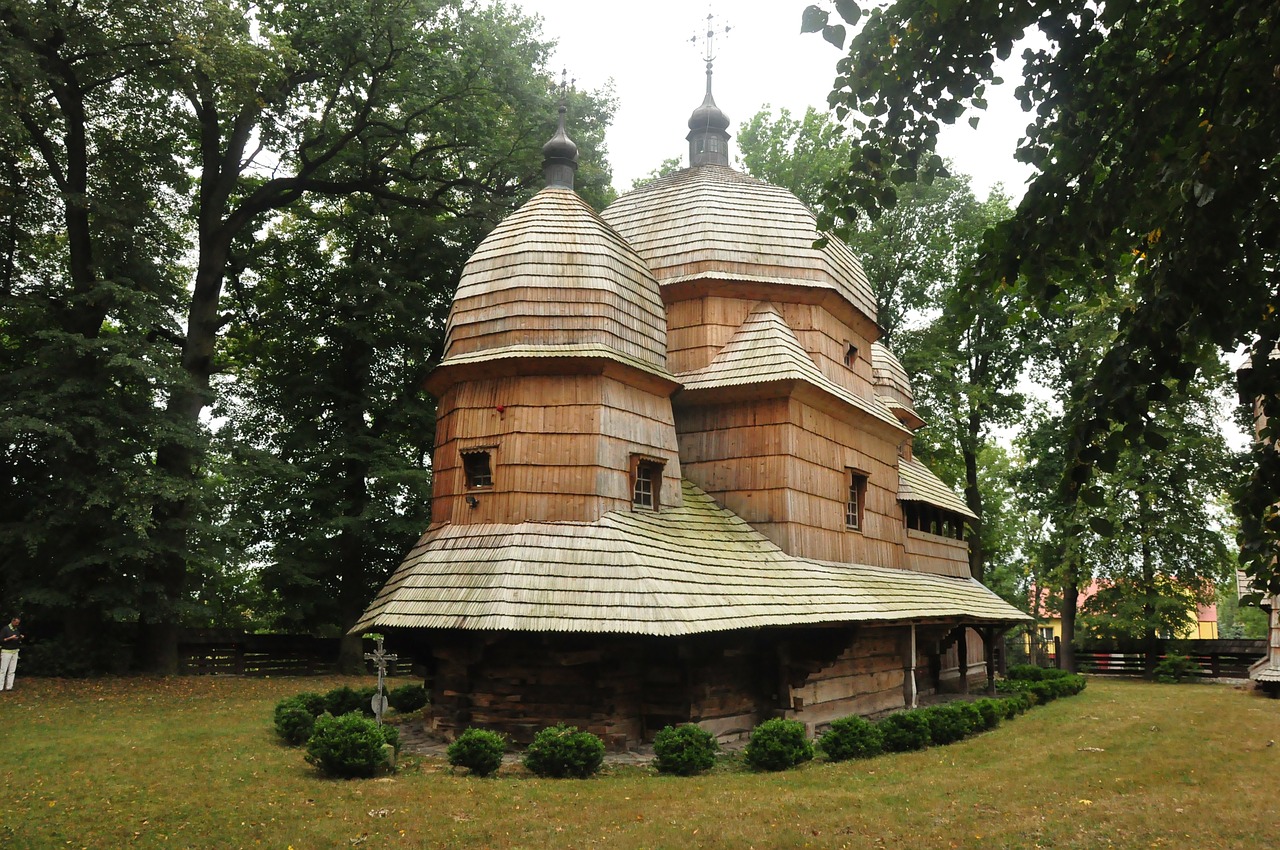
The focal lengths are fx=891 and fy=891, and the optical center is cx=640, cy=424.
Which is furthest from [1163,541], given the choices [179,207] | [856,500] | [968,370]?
[179,207]

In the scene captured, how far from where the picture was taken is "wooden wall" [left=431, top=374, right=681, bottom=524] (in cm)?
1332

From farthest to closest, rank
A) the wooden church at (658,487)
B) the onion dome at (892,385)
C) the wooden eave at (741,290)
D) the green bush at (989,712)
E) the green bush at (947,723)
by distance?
the onion dome at (892,385), the wooden eave at (741,290), the green bush at (989,712), the green bush at (947,723), the wooden church at (658,487)

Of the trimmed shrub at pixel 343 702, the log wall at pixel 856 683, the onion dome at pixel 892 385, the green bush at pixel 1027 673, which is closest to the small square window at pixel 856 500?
the log wall at pixel 856 683

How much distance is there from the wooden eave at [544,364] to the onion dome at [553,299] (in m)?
0.03

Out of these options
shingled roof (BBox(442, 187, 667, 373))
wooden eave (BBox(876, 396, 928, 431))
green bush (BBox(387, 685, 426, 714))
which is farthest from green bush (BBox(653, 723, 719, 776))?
wooden eave (BBox(876, 396, 928, 431))

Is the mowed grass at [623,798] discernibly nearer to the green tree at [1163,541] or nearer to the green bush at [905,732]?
the green bush at [905,732]

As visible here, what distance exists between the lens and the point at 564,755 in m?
10.6

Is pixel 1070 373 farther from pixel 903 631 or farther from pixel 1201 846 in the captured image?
pixel 1201 846

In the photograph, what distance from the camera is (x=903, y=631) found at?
18656 millimetres

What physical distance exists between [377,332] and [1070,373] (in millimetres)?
23635

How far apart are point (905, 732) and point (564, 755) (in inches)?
218

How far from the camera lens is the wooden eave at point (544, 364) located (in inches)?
535

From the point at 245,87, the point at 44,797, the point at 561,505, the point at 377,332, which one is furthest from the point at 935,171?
the point at 377,332

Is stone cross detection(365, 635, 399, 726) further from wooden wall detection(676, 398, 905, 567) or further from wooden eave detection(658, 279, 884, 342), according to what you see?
wooden eave detection(658, 279, 884, 342)
